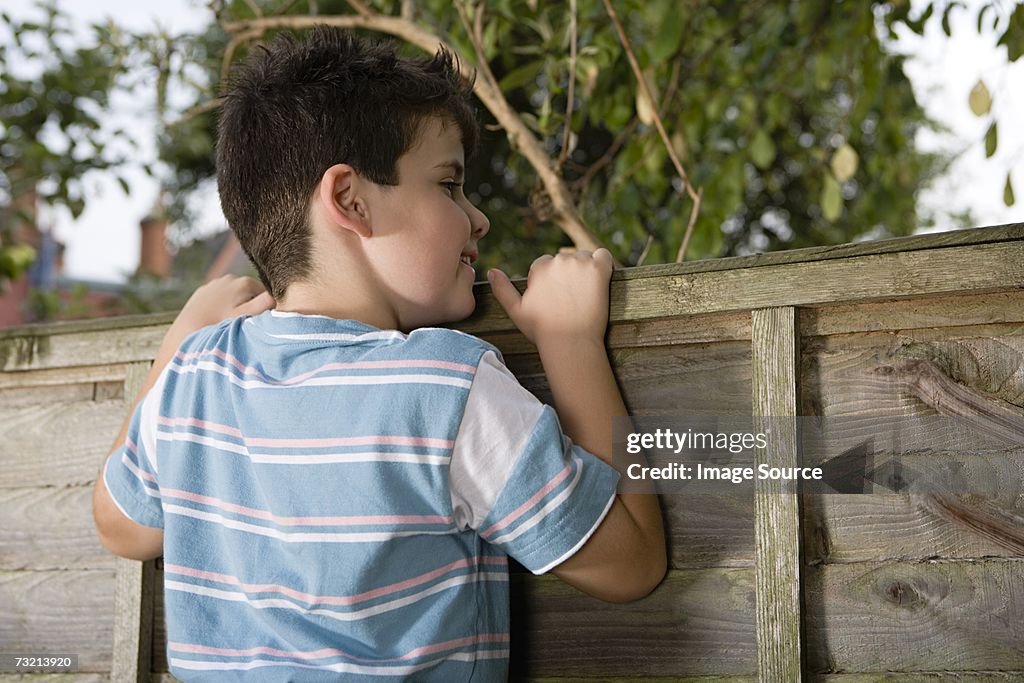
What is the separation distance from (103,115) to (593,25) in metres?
2.08

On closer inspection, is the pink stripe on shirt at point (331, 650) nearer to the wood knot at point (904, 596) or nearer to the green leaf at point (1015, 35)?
the wood knot at point (904, 596)

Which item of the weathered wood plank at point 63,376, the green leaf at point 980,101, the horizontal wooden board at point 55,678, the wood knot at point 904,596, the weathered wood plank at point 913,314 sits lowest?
the horizontal wooden board at point 55,678

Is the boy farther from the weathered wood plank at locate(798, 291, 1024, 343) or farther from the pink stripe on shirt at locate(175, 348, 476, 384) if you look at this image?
the weathered wood plank at locate(798, 291, 1024, 343)

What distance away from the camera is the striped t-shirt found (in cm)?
121

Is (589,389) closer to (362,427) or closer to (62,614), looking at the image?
(362,427)

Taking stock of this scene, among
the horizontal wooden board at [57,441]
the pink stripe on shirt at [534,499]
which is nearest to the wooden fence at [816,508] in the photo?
the pink stripe on shirt at [534,499]

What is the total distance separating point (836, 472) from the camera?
1.25 m

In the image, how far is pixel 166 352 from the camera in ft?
5.38

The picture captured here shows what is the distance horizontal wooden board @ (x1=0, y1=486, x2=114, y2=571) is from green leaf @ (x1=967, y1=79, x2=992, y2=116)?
5.97 feet

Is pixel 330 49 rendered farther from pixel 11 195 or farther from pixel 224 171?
pixel 11 195

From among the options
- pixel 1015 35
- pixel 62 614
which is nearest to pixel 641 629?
pixel 62 614

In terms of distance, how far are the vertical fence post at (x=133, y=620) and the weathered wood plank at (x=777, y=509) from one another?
978 millimetres

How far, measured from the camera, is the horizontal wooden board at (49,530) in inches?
69.1

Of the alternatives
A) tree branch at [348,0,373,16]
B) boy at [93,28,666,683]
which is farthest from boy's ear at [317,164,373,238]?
tree branch at [348,0,373,16]
